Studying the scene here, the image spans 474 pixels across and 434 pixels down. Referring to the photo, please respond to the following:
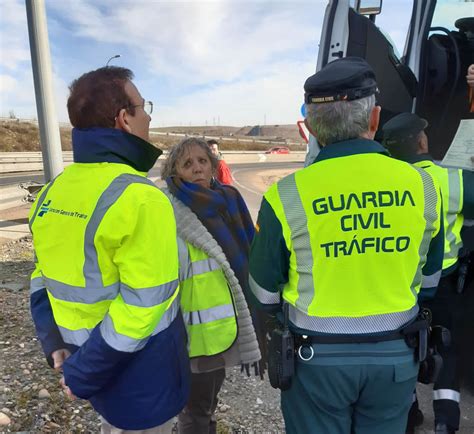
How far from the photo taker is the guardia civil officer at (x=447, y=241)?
6.93 ft

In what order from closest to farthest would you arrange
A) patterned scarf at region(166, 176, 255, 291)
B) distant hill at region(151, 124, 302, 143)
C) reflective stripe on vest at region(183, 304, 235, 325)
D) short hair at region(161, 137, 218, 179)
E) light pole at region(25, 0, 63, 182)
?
reflective stripe on vest at region(183, 304, 235, 325) < patterned scarf at region(166, 176, 255, 291) < short hair at region(161, 137, 218, 179) < light pole at region(25, 0, 63, 182) < distant hill at region(151, 124, 302, 143)

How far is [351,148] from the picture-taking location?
146cm

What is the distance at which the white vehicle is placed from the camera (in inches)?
126

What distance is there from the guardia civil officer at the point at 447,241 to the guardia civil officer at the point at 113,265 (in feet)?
4.91

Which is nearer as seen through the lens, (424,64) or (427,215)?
(427,215)

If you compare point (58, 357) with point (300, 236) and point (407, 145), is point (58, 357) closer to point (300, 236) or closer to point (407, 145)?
point (300, 236)

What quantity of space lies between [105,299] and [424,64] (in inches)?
130

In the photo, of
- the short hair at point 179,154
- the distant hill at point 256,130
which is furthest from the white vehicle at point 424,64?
the distant hill at point 256,130

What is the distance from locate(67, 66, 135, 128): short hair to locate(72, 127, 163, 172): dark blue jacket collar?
0.11ft

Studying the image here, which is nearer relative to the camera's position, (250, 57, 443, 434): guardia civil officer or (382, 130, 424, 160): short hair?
(250, 57, 443, 434): guardia civil officer

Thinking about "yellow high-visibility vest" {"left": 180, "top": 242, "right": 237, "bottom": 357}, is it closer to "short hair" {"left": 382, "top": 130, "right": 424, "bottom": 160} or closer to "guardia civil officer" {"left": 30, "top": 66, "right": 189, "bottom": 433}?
"guardia civil officer" {"left": 30, "top": 66, "right": 189, "bottom": 433}

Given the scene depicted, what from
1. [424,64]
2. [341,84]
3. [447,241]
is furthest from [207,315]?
[424,64]

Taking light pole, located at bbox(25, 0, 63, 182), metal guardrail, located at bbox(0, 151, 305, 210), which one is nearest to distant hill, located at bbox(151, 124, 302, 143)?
metal guardrail, located at bbox(0, 151, 305, 210)

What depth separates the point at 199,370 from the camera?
195 centimetres
